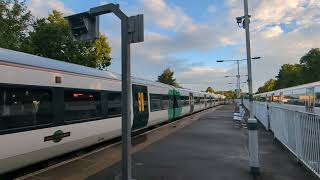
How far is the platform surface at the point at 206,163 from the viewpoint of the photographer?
9.71 meters

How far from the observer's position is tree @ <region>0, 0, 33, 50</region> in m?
31.9

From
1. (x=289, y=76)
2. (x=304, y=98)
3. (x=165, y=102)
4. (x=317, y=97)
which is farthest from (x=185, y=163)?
(x=289, y=76)

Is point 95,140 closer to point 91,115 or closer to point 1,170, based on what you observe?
point 91,115

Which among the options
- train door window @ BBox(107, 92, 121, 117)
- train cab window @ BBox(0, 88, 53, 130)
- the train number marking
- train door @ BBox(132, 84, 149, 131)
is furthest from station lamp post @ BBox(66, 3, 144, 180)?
train door @ BBox(132, 84, 149, 131)

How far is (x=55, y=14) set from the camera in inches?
1900

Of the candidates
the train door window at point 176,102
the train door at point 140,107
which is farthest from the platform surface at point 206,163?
the train door window at point 176,102

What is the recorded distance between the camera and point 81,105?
1266 cm

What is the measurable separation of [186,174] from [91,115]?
475cm

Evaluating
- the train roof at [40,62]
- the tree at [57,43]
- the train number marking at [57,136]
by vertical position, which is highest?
the tree at [57,43]

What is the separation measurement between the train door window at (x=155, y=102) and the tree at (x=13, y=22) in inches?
498

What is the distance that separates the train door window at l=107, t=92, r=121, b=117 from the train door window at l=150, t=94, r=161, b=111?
6.49m

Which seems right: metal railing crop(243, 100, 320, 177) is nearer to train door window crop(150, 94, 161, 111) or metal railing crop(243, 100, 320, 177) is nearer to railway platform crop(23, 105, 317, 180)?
railway platform crop(23, 105, 317, 180)

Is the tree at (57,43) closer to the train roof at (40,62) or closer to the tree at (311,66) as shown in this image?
the train roof at (40,62)

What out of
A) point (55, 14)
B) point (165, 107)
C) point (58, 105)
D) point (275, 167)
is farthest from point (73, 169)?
point (55, 14)
